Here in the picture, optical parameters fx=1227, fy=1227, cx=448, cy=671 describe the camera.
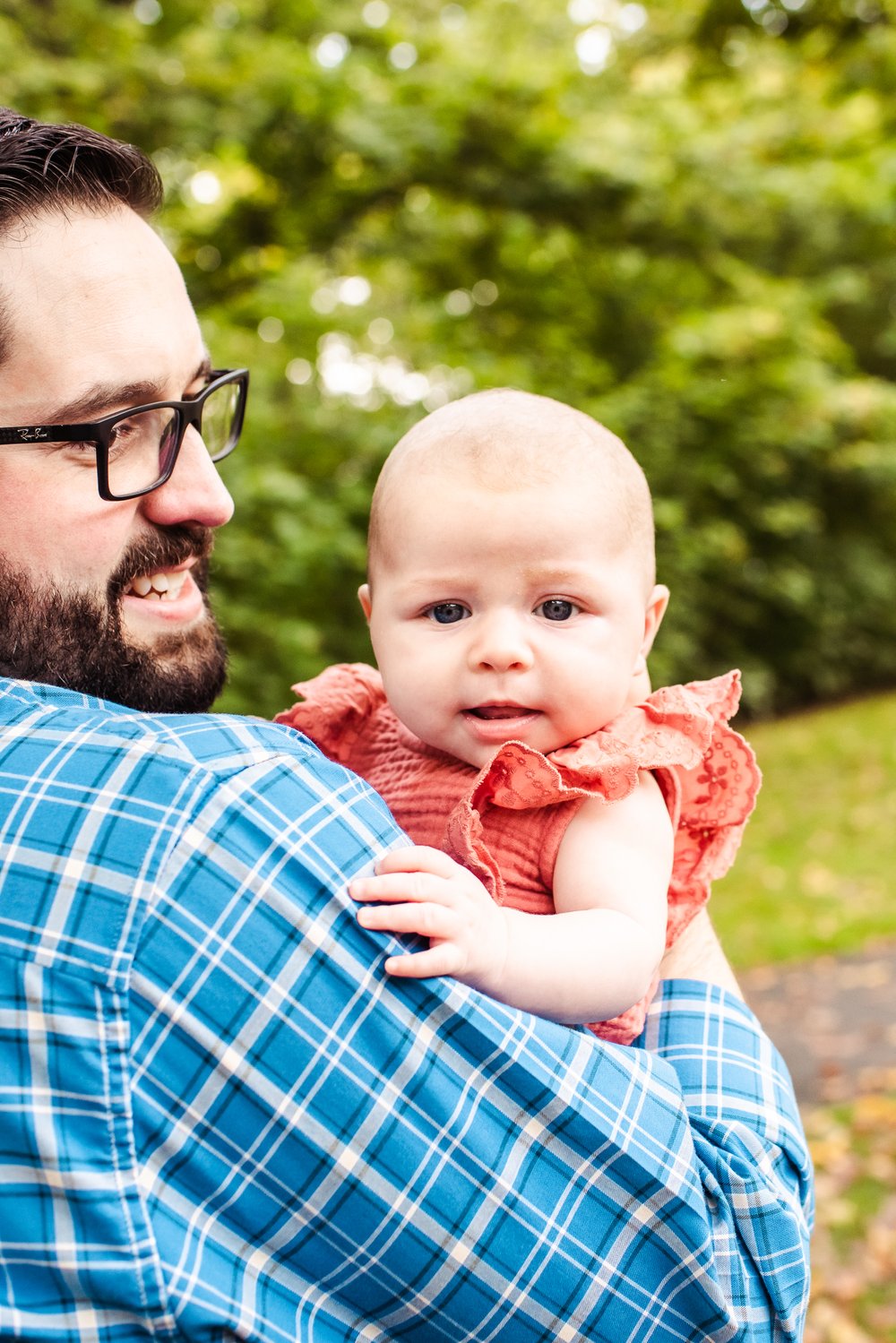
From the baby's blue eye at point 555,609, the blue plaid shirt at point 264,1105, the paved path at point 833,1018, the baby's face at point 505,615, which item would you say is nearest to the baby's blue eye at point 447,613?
the baby's face at point 505,615

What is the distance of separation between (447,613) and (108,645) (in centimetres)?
50

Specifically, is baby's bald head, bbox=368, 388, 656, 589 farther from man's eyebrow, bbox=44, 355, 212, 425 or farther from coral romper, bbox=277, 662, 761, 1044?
man's eyebrow, bbox=44, 355, 212, 425

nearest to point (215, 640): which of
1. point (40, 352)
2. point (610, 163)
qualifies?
point (40, 352)

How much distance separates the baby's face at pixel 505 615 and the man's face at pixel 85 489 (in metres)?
0.40

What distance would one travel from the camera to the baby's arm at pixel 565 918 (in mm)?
1221

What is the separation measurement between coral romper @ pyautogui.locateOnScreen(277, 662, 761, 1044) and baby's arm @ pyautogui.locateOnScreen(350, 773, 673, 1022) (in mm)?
42

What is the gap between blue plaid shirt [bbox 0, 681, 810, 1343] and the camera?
112 centimetres

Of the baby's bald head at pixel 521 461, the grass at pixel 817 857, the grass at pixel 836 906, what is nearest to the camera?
the baby's bald head at pixel 521 461

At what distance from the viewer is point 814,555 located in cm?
1562

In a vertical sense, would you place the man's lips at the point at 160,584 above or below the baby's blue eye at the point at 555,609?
above

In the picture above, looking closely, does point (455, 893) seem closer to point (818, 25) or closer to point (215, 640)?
point (215, 640)

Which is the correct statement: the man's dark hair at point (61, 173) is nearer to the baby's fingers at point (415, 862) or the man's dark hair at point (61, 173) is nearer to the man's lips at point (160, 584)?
the man's lips at point (160, 584)

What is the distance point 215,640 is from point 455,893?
881mm

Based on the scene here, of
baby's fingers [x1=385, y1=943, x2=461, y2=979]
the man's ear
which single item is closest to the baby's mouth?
the man's ear
